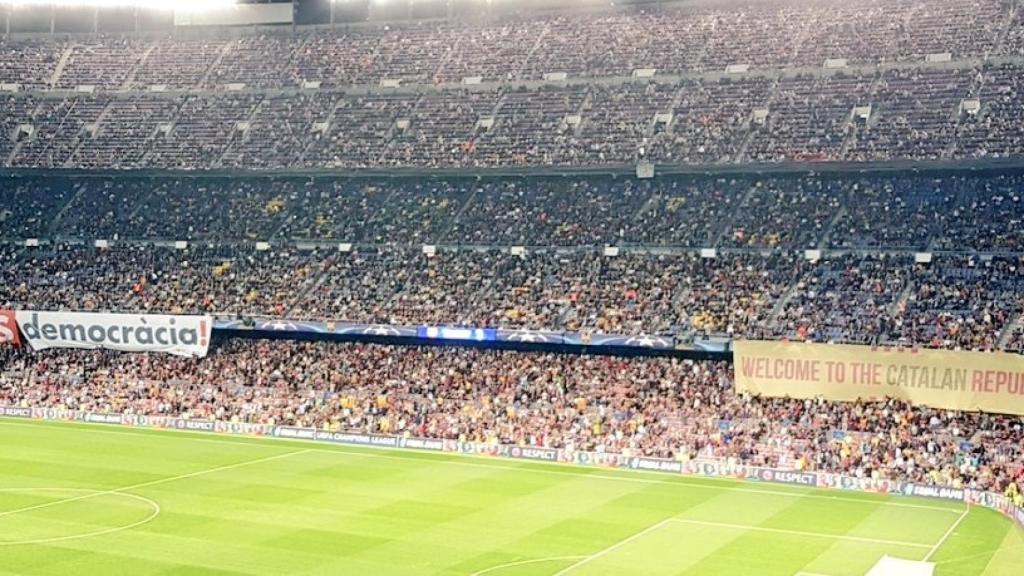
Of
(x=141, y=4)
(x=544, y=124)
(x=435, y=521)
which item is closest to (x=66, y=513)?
(x=435, y=521)

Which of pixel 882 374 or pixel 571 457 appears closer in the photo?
pixel 882 374

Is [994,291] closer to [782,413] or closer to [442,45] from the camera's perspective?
[782,413]

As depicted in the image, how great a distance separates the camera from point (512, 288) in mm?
59344

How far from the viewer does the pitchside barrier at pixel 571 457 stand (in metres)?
40.9

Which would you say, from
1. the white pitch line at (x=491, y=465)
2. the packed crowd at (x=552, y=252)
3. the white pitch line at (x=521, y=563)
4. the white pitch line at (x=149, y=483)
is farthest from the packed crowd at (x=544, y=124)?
the white pitch line at (x=521, y=563)

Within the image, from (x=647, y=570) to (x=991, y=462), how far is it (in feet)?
56.1

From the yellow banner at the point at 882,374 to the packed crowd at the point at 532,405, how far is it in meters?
0.54

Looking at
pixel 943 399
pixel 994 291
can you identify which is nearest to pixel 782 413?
pixel 943 399

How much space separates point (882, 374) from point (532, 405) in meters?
14.6

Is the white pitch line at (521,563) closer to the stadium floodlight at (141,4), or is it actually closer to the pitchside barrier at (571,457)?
the pitchside barrier at (571,457)

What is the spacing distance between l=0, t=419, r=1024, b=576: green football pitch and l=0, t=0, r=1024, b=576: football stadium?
0.19 metres

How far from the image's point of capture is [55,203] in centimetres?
7500

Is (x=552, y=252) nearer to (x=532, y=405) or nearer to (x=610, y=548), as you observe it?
(x=532, y=405)

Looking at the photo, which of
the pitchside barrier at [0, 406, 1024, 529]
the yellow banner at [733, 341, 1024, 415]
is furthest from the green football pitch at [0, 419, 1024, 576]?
the yellow banner at [733, 341, 1024, 415]
